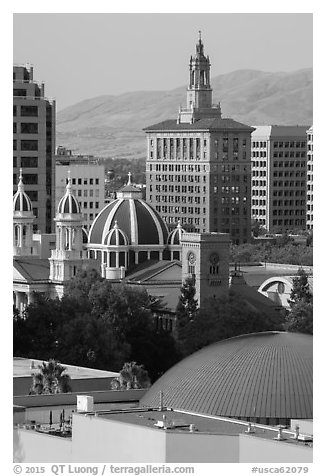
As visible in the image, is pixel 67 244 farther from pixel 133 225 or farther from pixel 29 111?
pixel 29 111

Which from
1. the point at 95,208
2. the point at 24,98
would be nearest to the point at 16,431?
the point at 24,98

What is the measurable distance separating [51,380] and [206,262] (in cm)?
5413

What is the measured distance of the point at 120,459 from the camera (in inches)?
1647

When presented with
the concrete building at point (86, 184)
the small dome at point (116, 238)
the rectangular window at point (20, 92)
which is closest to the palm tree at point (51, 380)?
the small dome at point (116, 238)

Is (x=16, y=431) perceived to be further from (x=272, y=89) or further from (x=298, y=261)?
(x=298, y=261)

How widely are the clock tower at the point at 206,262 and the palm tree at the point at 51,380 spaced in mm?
48588

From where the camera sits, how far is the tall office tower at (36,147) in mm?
159875

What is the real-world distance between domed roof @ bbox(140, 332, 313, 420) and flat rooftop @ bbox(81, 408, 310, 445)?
3756 millimetres

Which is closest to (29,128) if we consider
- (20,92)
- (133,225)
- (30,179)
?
(20,92)

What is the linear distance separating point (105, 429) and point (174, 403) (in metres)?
9.21

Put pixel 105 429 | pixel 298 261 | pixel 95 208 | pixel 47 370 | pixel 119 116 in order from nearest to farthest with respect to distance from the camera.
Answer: pixel 105 429 → pixel 47 370 → pixel 119 116 → pixel 298 261 → pixel 95 208
